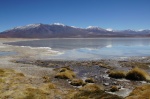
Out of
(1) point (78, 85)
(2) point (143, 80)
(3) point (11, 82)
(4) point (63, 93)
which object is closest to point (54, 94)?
(4) point (63, 93)

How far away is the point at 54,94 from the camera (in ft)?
56.2

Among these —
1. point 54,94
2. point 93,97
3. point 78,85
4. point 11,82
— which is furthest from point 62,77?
point 93,97

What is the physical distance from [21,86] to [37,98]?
10.4ft

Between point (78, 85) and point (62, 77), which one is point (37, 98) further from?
point (62, 77)

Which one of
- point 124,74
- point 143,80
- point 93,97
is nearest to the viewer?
point 93,97

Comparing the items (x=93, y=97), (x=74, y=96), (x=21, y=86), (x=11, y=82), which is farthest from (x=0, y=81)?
(x=93, y=97)

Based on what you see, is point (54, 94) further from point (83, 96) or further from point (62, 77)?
point (62, 77)

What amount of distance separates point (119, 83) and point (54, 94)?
951cm

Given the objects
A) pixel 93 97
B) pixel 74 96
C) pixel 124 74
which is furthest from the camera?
pixel 124 74

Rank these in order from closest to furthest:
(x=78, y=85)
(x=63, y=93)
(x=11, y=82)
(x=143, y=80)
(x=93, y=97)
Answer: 1. (x=93, y=97)
2. (x=63, y=93)
3. (x=11, y=82)
4. (x=78, y=85)
5. (x=143, y=80)

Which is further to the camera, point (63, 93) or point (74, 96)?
point (63, 93)

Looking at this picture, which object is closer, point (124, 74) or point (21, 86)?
point (21, 86)

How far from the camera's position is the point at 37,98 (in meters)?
15.7

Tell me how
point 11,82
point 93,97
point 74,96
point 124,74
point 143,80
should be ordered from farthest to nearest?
point 124,74 < point 143,80 < point 11,82 < point 74,96 < point 93,97
